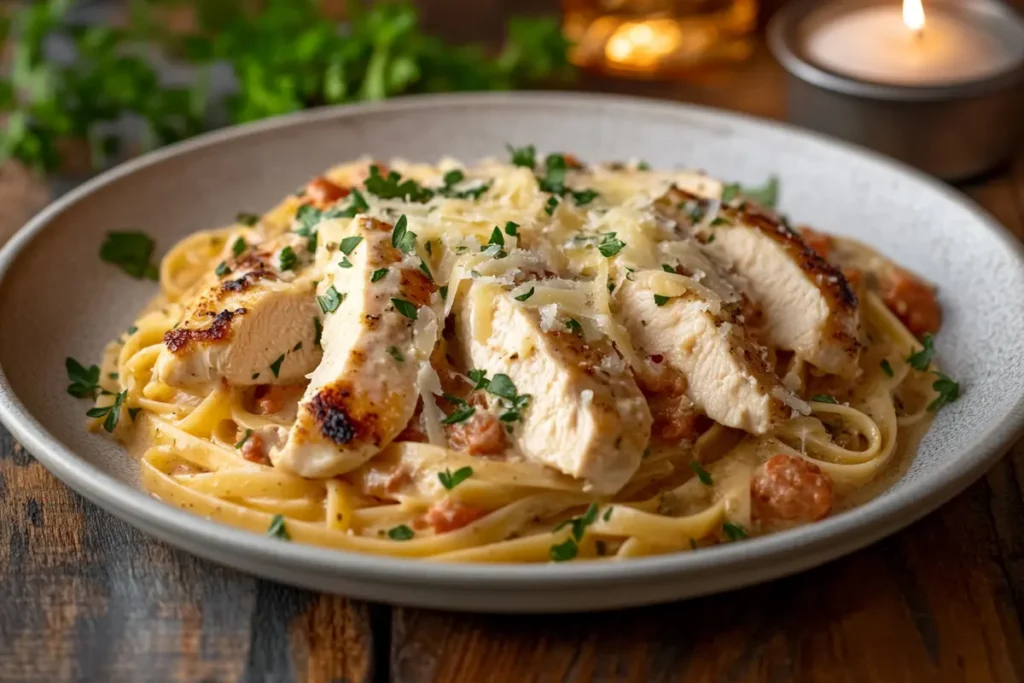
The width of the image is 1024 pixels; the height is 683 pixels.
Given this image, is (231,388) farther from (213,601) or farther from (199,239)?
(199,239)

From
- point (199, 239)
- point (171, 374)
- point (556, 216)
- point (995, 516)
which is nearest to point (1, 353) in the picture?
point (171, 374)

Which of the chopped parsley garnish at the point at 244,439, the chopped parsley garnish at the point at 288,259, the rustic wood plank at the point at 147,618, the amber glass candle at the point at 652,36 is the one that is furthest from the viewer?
the amber glass candle at the point at 652,36

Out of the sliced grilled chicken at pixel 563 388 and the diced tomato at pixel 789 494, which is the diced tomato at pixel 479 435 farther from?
the diced tomato at pixel 789 494

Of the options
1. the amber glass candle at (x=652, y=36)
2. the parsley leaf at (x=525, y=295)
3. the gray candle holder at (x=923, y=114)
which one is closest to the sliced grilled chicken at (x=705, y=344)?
the parsley leaf at (x=525, y=295)

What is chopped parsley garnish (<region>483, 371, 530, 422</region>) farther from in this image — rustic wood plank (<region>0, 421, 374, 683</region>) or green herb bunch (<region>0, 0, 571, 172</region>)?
green herb bunch (<region>0, 0, 571, 172</region>)

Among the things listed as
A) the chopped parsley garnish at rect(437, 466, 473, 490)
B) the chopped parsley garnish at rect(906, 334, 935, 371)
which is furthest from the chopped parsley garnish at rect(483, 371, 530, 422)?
the chopped parsley garnish at rect(906, 334, 935, 371)
